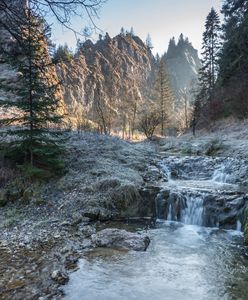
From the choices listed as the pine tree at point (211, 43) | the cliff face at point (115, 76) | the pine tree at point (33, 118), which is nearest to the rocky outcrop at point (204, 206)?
the pine tree at point (33, 118)

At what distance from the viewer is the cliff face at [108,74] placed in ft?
266

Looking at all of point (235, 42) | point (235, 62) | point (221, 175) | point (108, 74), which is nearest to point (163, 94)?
point (235, 62)

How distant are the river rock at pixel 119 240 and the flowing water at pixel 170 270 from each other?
229 mm

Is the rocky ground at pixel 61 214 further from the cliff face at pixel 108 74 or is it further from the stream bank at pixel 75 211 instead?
the cliff face at pixel 108 74

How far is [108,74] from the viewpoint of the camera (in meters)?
102

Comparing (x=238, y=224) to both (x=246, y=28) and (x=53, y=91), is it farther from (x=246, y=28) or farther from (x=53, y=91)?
(x=246, y=28)

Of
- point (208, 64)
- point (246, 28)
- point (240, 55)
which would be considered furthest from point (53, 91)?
point (208, 64)

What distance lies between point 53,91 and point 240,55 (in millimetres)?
21234

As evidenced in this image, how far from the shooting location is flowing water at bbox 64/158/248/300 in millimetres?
5719

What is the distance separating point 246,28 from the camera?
24.0m

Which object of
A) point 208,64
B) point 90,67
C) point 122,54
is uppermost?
point 122,54

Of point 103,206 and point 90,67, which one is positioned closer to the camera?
point 103,206

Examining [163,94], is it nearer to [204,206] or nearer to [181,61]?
[204,206]

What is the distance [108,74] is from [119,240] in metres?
98.5
